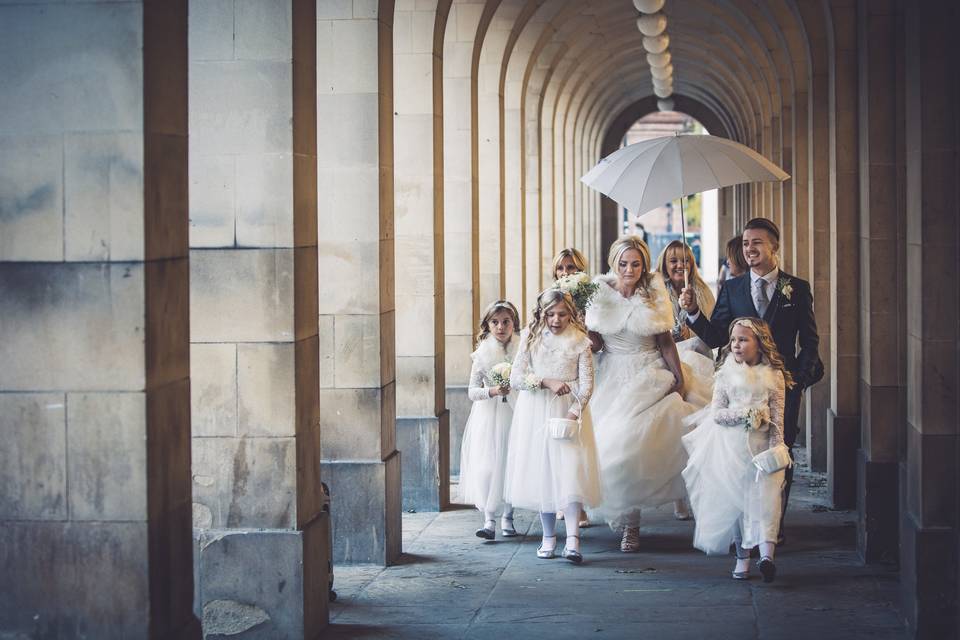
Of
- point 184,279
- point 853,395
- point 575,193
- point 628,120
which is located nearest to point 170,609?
point 184,279

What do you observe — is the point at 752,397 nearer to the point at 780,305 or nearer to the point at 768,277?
the point at 780,305

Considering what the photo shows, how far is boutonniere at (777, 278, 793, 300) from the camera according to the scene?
373 inches

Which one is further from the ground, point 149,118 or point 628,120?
point 628,120

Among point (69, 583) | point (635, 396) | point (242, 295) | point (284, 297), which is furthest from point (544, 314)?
point (69, 583)

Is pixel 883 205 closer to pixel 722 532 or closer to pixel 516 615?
pixel 722 532

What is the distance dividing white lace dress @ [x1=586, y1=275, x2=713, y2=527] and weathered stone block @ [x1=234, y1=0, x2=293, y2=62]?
3187 mm

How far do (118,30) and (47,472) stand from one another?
155 cm

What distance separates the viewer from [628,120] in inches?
1577

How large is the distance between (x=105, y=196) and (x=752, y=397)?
15.0ft

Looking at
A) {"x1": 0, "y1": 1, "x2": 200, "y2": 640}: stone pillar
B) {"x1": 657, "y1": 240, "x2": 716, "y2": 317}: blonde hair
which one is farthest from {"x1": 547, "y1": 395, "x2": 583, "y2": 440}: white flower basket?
{"x1": 0, "y1": 1, "x2": 200, "y2": 640}: stone pillar

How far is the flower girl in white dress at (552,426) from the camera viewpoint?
925 centimetres

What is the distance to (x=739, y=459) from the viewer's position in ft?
28.5

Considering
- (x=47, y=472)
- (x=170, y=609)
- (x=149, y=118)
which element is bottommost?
(x=170, y=609)

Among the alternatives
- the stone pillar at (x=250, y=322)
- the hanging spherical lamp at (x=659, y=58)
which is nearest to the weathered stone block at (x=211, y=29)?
Answer: the stone pillar at (x=250, y=322)
